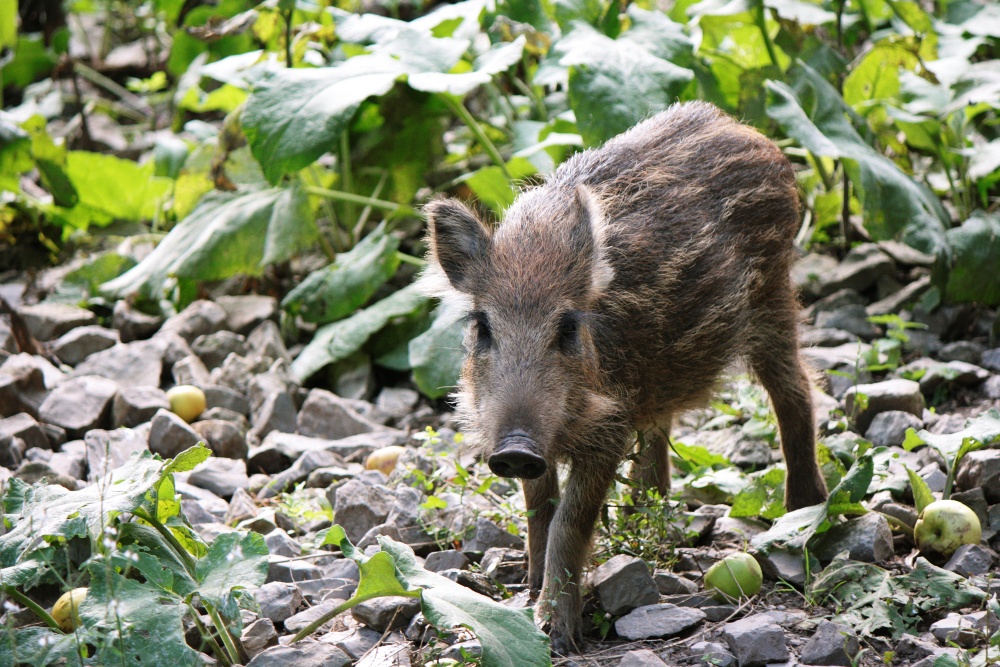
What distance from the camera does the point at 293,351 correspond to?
6.68 metres

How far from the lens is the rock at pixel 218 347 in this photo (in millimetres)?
6441

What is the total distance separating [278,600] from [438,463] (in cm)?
142

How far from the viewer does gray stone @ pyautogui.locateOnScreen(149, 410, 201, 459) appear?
16.8ft

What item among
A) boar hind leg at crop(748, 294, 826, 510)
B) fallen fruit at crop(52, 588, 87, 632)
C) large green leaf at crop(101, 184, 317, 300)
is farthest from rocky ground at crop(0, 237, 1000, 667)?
fallen fruit at crop(52, 588, 87, 632)

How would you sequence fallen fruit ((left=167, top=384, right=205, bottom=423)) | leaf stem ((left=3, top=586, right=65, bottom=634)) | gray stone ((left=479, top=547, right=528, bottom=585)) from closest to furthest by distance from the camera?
leaf stem ((left=3, top=586, right=65, bottom=634)) → gray stone ((left=479, top=547, right=528, bottom=585)) → fallen fruit ((left=167, top=384, right=205, bottom=423))

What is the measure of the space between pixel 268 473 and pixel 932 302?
12.5 ft

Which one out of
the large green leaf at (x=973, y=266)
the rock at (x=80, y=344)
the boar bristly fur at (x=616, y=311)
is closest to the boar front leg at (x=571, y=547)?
the boar bristly fur at (x=616, y=311)

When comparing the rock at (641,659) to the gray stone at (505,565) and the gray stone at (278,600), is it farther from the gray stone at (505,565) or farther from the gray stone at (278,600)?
the gray stone at (278,600)

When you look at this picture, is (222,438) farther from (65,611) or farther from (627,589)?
(627,589)

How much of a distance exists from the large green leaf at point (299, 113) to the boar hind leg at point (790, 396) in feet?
7.92

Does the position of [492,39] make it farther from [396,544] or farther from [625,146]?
[396,544]

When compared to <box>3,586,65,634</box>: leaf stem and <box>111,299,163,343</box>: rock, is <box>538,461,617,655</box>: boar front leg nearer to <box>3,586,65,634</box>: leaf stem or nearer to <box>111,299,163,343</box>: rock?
<box>3,586,65,634</box>: leaf stem

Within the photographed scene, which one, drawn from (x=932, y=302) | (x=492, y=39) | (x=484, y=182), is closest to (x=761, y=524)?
(x=932, y=302)

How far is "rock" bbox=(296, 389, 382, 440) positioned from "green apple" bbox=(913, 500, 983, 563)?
9.60 ft
